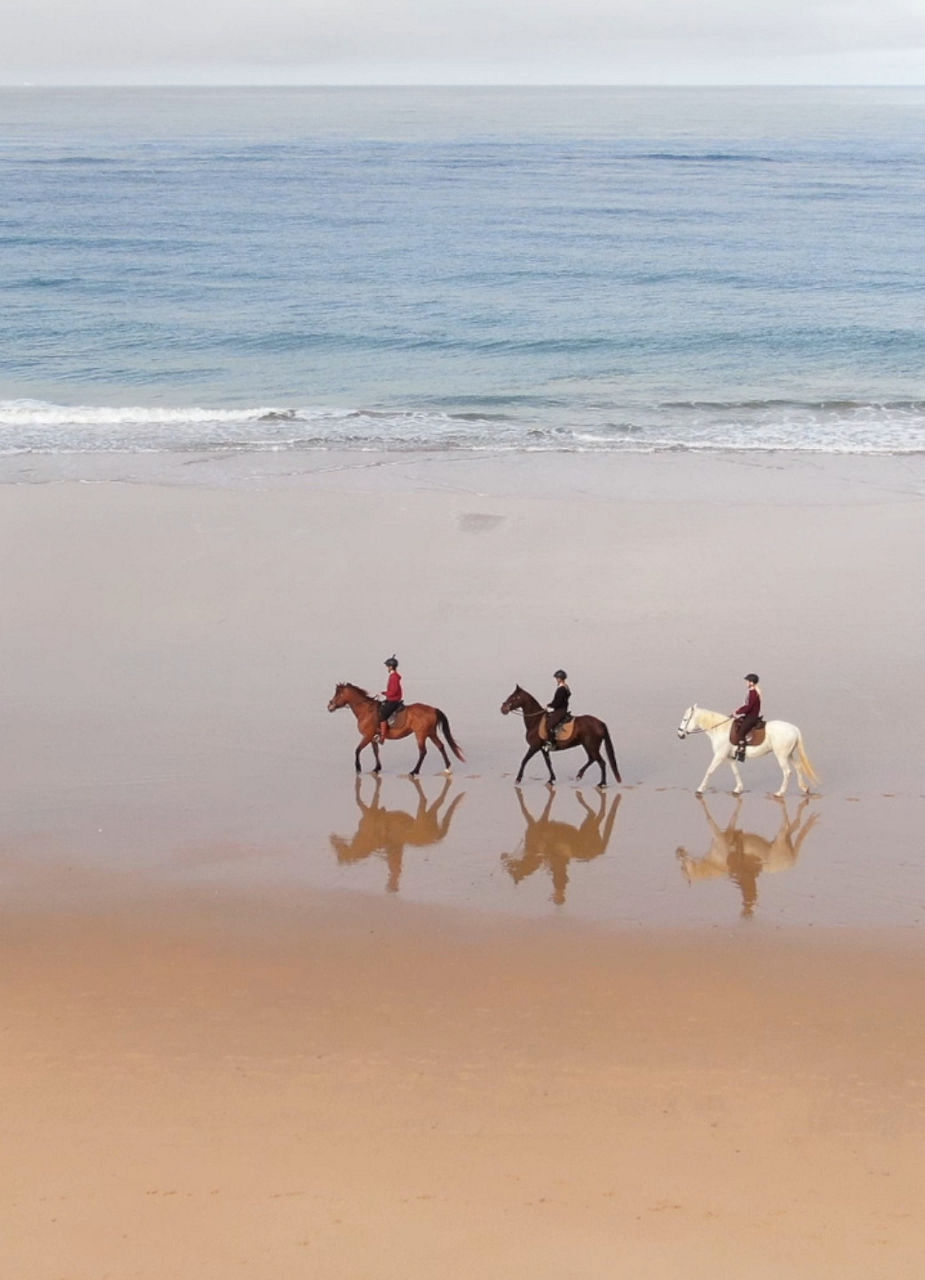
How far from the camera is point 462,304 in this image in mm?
39250

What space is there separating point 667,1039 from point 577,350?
26943mm

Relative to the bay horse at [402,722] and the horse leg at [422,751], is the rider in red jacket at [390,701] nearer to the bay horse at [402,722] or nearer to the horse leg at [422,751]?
the bay horse at [402,722]

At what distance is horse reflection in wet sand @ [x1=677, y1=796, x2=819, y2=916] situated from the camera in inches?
438

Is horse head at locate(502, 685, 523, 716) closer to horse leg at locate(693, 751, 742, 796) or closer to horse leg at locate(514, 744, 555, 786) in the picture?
horse leg at locate(514, 744, 555, 786)

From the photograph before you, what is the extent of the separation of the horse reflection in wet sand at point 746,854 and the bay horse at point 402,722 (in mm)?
2599

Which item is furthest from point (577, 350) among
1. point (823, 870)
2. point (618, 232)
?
point (823, 870)

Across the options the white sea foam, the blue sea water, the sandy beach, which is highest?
the blue sea water

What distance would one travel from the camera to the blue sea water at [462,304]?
2781 centimetres

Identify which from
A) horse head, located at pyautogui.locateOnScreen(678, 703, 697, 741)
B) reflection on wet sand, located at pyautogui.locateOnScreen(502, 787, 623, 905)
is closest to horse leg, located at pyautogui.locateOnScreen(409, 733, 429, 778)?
A: reflection on wet sand, located at pyautogui.locateOnScreen(502, 787, 623, 905)

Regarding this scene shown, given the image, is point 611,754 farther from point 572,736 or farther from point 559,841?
point 559,841

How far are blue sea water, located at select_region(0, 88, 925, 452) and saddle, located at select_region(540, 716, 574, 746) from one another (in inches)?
523

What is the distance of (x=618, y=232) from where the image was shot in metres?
51.0

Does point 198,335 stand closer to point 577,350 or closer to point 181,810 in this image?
point 577,350

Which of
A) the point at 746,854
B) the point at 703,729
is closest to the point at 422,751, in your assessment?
the point at 703,729
